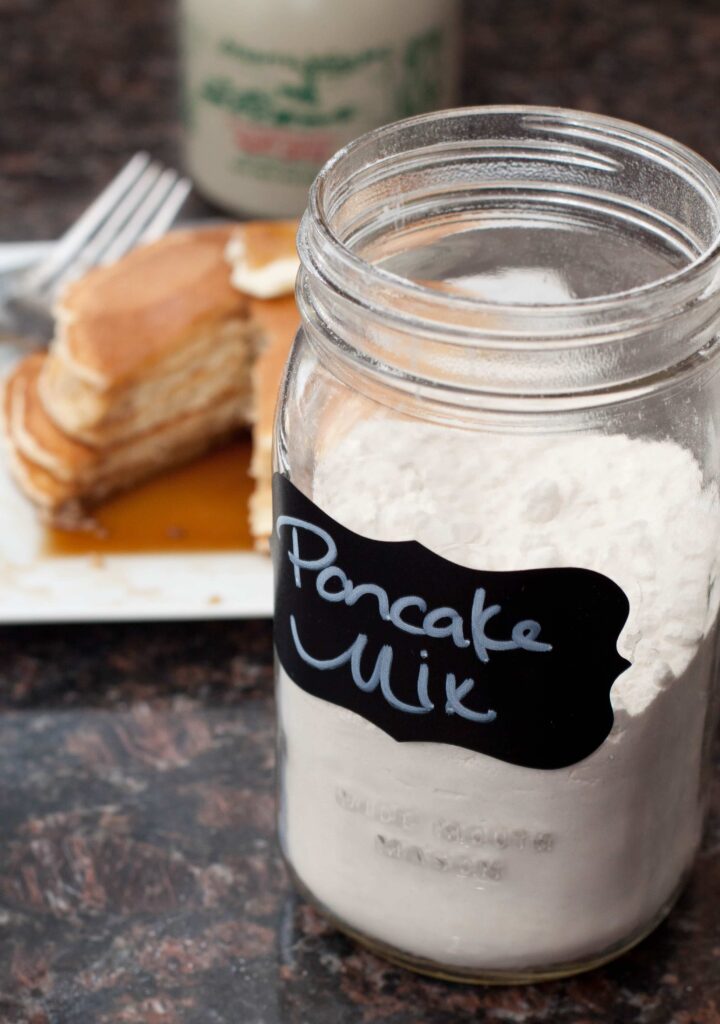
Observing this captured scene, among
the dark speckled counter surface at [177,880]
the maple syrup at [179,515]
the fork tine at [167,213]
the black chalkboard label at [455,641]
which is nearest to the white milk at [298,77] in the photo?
the fork tine at [167,213]

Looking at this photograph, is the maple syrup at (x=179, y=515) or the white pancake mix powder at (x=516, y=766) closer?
the white pancake mix powder at (x=516, y=766)

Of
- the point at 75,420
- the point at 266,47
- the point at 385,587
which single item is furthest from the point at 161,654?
the point at 266,47

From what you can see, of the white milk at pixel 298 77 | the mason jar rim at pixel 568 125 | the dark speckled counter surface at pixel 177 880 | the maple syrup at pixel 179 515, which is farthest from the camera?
the white milk at pixel 298 77

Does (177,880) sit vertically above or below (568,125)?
below

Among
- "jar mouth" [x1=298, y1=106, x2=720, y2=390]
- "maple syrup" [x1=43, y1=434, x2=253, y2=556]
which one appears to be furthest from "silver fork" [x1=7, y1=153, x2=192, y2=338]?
"jar mouth" [x1=298, y1=106, x2=720, y2=390]

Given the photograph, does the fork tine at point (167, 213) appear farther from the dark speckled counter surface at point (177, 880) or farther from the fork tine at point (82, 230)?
the dark speckled counter surface at point (177, 880)

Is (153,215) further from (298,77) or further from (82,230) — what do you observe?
(298,77)

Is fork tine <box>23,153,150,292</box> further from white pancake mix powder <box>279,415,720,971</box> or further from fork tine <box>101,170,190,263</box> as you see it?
white pancake mix powder <box>279,415,720,971</box>

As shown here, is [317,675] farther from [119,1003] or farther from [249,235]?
[249,235]

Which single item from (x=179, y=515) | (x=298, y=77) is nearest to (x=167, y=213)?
(x=298, y=77)
